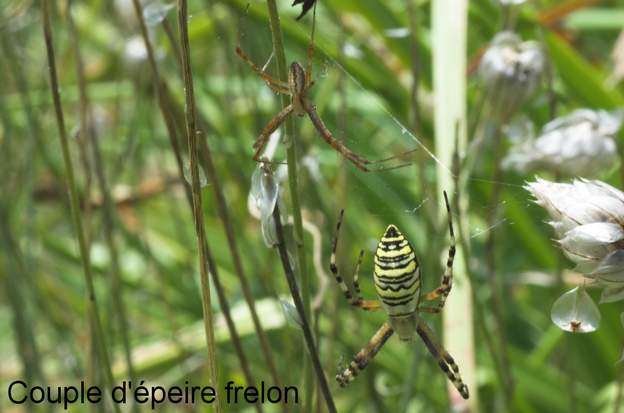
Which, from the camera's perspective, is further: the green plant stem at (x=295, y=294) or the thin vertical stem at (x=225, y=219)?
the thin vertical stem at (x=225, y=219)

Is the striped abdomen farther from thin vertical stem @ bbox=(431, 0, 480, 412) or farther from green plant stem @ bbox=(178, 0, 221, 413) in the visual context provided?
thin vertical stem @ bbox=(431, 0, 480, 412)

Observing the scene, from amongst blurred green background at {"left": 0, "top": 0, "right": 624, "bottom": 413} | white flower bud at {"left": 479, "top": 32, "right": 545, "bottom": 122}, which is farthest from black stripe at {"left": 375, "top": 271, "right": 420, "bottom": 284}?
white flower bud at {"left": 479, "top": 32, "right": 545, "bottom": 122}

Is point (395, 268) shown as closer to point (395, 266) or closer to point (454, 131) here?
point (395, 266)

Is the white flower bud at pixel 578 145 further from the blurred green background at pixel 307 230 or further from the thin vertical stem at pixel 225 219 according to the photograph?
the thin vertical stem at pixel 225 219

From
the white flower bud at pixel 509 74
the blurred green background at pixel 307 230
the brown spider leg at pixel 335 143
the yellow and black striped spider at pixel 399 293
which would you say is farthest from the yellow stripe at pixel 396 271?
the white flower bud at pixel 509 74

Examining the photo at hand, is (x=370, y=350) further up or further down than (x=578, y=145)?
further down

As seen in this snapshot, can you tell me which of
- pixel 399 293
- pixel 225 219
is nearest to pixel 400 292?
pixel 399 293
